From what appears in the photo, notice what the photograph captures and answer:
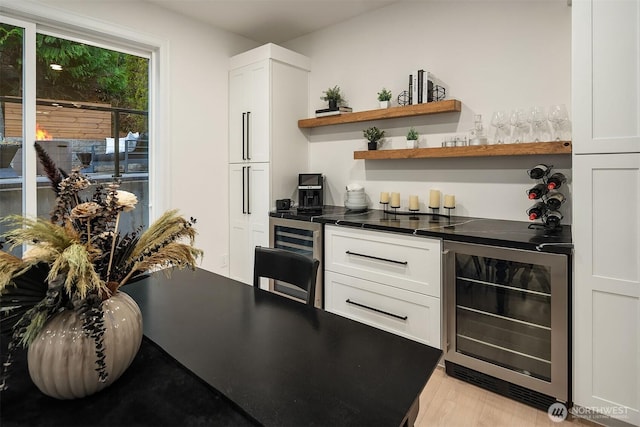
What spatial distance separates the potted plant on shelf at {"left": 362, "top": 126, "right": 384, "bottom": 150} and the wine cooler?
1.26 m

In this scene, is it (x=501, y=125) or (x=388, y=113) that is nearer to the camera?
(x=501, y=125)

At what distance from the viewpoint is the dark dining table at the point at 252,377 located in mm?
790

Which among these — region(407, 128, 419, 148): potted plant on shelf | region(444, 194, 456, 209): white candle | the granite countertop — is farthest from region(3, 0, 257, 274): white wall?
region(444, 194, 456, 209): white candle

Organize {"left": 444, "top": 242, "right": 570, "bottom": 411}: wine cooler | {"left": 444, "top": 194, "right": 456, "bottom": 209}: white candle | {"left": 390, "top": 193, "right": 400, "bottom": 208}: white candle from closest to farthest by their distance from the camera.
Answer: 1. {"left": 444, "top": 242, "right": 570, "bottom": 411}: wine cooler
2. {"left": 444, "top": 194, "right": 456, "bottom": 209}: white candle
3. {"left": 390, "top": 193, "right": 400, "bottom": 208}: white candle

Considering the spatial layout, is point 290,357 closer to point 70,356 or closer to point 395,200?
point 70,356

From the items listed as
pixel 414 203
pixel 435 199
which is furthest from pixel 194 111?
pixel 435 199

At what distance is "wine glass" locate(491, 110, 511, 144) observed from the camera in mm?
2488

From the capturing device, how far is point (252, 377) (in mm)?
924

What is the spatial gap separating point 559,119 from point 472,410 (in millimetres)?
1787

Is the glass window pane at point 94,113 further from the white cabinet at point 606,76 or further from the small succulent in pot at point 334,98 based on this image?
the white cabinet at point 606,76

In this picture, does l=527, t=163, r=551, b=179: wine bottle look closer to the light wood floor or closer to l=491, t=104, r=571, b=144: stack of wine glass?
l=491, t=104, r=571, b=144: stack of wine glass

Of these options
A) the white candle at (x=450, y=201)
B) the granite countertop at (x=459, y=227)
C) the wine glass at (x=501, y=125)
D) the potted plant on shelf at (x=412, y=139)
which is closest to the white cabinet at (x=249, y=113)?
the granite countertop at (x=459, y=227)

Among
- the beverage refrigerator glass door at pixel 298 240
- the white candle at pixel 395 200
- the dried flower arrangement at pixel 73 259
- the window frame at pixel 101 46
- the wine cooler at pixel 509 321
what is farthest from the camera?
the white candle at pixel 395 200

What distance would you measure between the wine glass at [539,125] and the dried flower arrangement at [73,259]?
233 cm
